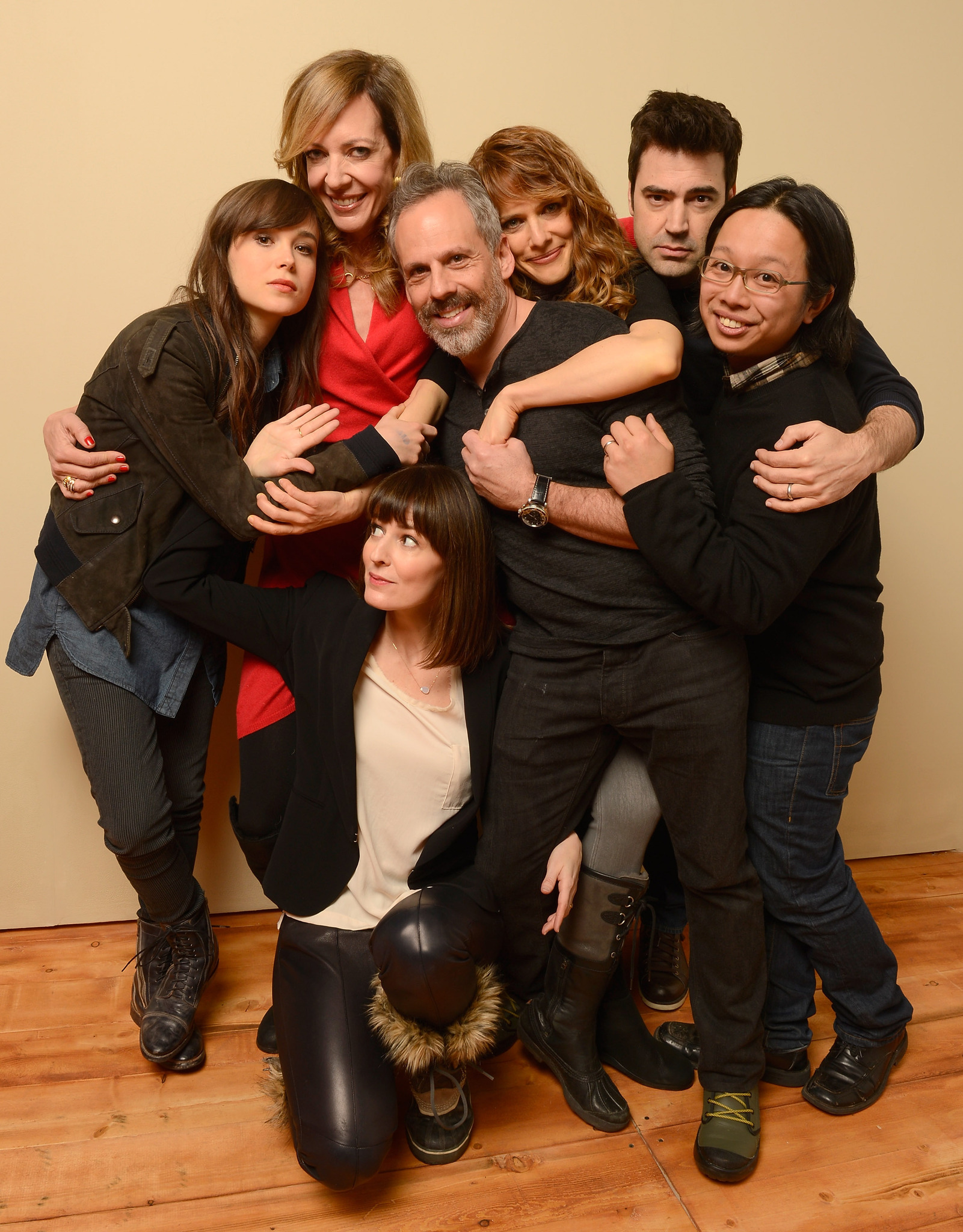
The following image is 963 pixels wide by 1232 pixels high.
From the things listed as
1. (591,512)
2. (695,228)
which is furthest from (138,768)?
(695,228)

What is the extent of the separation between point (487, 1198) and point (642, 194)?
203 cm

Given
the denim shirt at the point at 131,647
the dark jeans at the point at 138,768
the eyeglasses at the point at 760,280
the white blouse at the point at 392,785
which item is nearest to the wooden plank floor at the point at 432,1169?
the dark jeans at the point at 138,768

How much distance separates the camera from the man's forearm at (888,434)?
1728mm

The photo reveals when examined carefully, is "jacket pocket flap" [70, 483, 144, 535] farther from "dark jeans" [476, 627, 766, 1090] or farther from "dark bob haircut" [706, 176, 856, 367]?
"dark bob haircut" [706, 176, 856, 367]

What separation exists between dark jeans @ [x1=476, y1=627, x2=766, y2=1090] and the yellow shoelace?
12mm

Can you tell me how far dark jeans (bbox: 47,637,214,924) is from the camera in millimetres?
1968

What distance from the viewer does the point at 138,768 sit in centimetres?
198

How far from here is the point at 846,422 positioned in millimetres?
1749

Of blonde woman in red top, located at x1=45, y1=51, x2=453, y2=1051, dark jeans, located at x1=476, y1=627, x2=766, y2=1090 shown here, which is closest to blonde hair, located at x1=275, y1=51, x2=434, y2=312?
blonde woman in red top, located at x1=45, y1=51, x2=453, y2=1051

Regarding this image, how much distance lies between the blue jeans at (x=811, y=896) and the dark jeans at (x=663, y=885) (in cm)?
32

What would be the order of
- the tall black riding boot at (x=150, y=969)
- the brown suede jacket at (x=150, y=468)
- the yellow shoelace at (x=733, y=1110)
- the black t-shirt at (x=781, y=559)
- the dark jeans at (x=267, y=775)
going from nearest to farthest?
1. the black t-shirt at (x=781, y=559)
2. the brown suede jacket at (x=150, y=468)
3. the yellow shoelace at (x=733, y=1110)
4. the dark jeans at (x=267, y=775)
5. the tall black riding boot at (x=150, y=969)

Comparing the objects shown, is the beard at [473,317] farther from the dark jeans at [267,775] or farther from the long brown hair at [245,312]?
the dark jeans at [267,775]

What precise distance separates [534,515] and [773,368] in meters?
0.53

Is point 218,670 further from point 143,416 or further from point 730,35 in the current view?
point 730,35
